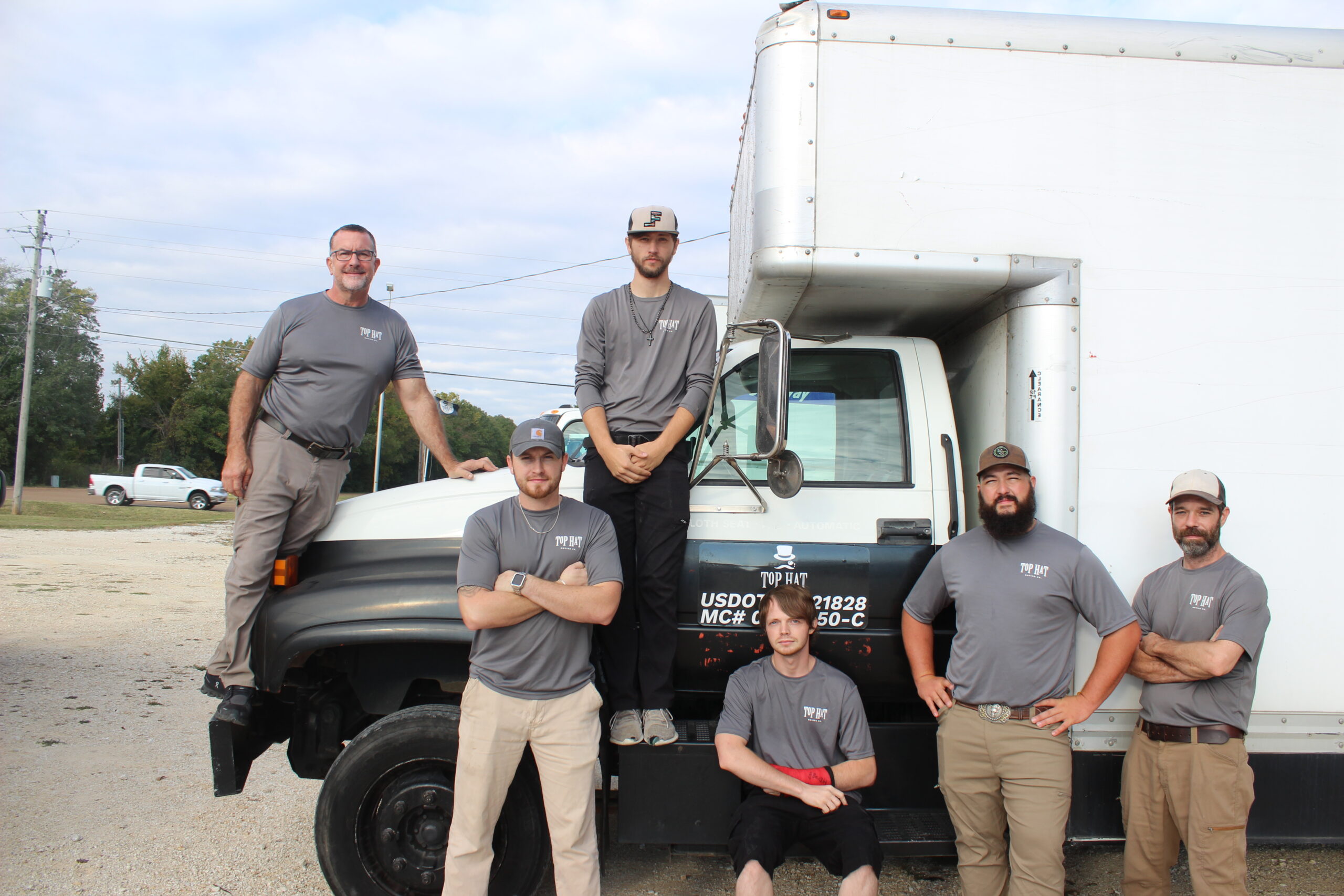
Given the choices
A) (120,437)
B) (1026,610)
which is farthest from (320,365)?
(120,437)

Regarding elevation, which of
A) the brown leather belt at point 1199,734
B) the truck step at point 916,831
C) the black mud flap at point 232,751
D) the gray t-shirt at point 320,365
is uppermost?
the gray t-shirt at point 320,365

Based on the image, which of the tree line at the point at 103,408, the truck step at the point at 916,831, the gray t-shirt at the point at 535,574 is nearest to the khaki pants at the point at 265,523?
the gray t-shirt at the point at 535,574

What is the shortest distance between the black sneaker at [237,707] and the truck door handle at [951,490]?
8.74 ft

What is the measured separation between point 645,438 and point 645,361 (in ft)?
0.95

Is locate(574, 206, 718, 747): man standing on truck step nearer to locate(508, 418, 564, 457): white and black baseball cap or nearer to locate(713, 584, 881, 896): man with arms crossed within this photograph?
locate(508, 418, 564, 457): white and black baseball cap

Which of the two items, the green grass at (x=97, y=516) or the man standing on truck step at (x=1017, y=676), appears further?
the green grass at (x=97, y=516)

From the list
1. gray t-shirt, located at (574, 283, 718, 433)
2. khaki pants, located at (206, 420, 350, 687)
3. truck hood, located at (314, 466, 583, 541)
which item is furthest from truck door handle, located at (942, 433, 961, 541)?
khaki pants, located at (206, 420, 350, 687)

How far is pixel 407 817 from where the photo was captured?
3.08 metres

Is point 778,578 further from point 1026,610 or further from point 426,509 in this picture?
point 426,509

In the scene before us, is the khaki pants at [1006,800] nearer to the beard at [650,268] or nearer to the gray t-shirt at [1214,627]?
the gray t-shirt at [1214,627]

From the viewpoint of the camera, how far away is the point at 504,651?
9.59ft

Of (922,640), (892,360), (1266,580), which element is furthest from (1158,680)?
(892,360)

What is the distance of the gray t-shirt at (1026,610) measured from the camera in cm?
293

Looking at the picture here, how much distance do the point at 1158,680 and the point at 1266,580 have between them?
0.54 m
